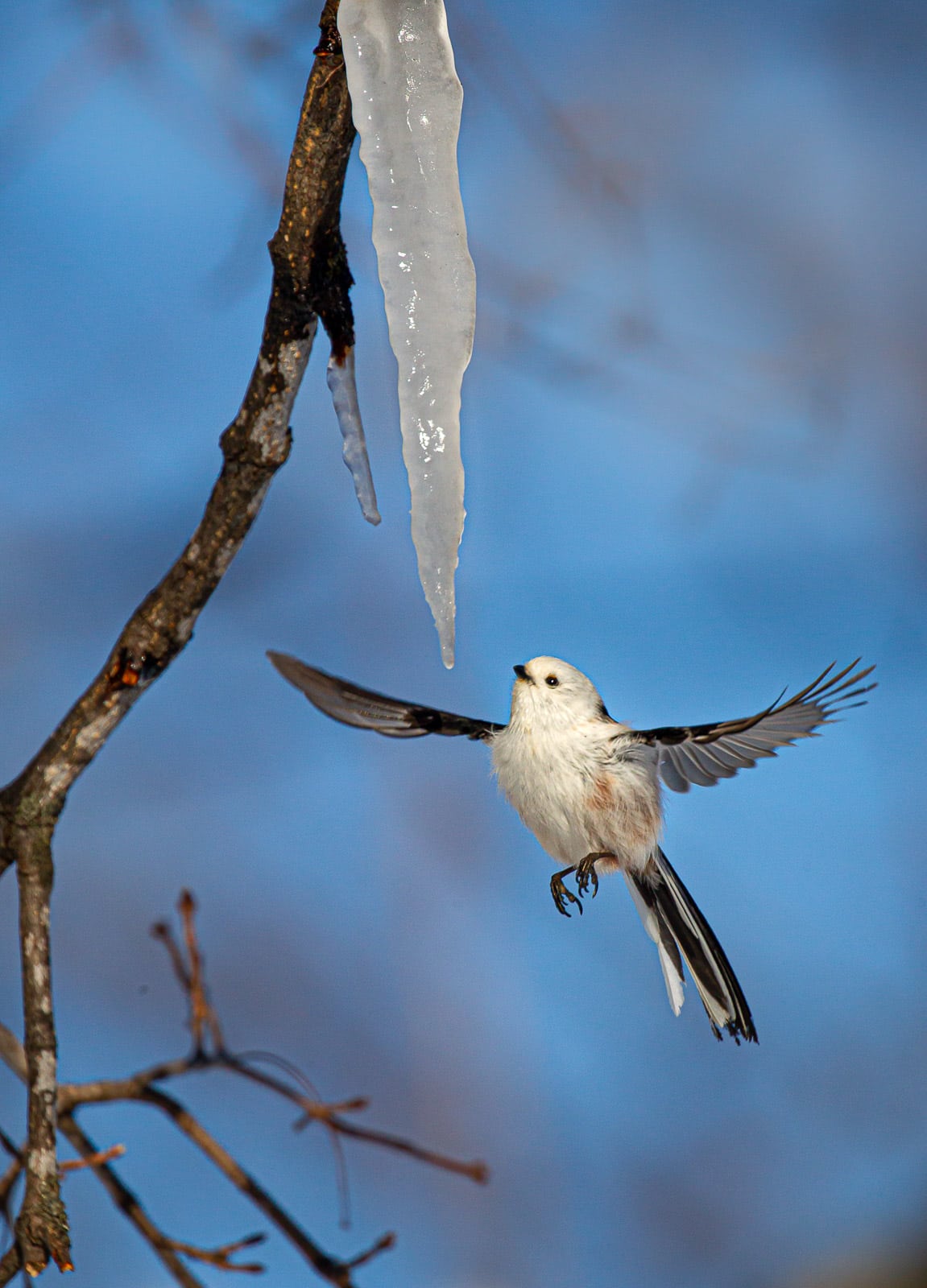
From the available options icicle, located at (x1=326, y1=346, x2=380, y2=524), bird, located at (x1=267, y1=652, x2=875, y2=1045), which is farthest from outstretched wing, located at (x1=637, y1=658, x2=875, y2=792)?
icicle, located at (x1=326, y1=346, x2=380, y2=524)

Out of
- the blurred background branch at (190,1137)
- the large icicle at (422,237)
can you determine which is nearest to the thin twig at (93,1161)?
the blurred background branch at (190,1137)

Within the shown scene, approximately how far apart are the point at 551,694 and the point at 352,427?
37 centimetres

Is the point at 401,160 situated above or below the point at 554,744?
above

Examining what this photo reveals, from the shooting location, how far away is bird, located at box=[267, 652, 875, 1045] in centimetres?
104

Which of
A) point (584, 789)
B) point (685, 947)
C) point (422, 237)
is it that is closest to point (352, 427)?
point (422, 237)

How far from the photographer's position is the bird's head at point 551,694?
1100 millimetres

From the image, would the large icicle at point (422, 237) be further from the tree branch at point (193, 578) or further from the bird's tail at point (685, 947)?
the bird's tail at point (685, 947)

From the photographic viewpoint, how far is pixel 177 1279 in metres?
0.99

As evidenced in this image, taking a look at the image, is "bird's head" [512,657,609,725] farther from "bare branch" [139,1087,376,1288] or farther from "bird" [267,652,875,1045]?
"bare branch" [139,1087,376,1288]

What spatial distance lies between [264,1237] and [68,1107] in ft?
0.85

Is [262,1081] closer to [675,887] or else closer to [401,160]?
[675,887]

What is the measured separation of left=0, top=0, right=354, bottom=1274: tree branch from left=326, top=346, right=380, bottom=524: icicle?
0.03m

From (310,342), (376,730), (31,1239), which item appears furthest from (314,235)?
(31,1239)

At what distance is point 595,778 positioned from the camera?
1055 millimetres
